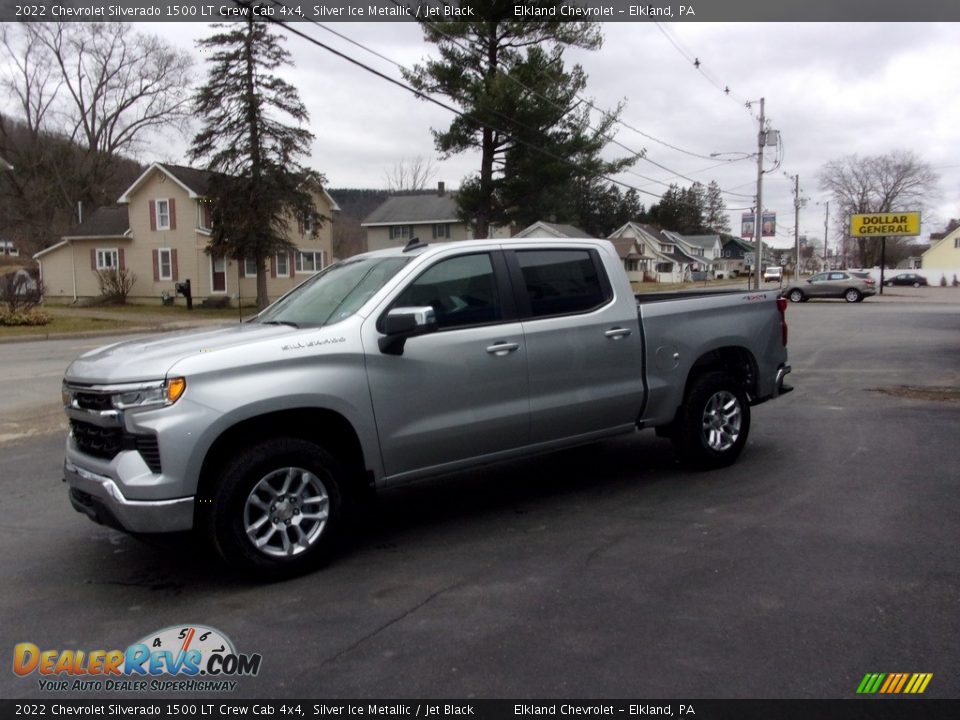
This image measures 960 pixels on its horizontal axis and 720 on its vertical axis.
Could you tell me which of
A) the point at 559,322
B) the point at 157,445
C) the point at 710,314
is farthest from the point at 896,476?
the point at 157,445

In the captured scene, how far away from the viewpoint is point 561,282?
598 centimetres

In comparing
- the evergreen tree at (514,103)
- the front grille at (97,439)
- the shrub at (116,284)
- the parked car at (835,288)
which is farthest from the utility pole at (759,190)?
the front grille at (97,439)

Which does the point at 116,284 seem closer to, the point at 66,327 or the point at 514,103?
the point at 66,327

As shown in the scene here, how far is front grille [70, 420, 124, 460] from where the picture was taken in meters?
4.37

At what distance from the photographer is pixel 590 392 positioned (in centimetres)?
589

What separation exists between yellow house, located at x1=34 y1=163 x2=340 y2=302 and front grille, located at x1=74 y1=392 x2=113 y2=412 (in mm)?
32541

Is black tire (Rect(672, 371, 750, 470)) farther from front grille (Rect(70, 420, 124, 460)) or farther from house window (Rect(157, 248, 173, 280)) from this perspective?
house window (Rect(157, 248, 173, 280))

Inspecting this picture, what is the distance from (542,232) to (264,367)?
63486 millimetres

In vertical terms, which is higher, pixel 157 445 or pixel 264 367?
pixel 264 367

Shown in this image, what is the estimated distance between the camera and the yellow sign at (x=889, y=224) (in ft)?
188

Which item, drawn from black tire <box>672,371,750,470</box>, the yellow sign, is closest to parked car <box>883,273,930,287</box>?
the yellow sign

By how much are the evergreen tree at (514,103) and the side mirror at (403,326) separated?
987 inches
